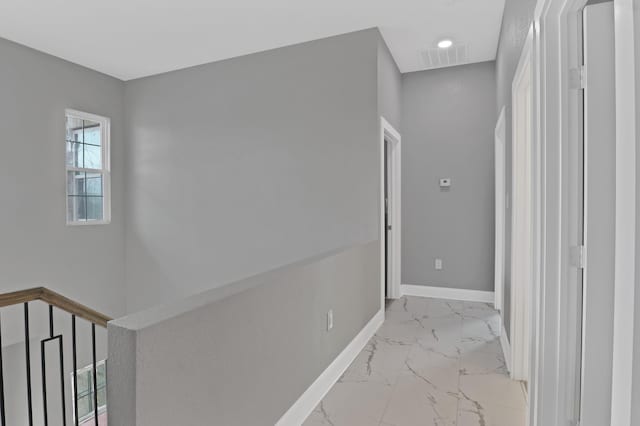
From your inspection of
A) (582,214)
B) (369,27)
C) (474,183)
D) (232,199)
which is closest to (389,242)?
(474,183)

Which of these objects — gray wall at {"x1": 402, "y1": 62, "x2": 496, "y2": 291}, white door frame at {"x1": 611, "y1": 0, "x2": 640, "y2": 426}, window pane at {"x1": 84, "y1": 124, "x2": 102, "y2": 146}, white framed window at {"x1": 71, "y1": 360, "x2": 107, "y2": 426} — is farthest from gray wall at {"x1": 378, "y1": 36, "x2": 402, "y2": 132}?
white framed window at {"x1": 71, "y1": 360, "x2": 107, "y2": 426}

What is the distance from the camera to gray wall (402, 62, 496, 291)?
442cm

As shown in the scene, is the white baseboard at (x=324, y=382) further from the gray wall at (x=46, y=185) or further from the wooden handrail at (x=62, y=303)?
the gray wall at (x=46, y=185)

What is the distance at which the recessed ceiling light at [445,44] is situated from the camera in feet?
12.3

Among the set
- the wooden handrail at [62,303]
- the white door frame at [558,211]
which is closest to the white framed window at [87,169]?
the wooden handrail at [62,303]

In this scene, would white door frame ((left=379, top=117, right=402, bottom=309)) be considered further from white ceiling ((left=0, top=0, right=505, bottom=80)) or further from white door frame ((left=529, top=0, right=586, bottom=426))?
white door frame ((left=529, top=0, right=586, bottom=426))

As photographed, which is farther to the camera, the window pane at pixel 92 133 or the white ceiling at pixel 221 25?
the window pane at pixel 92 133

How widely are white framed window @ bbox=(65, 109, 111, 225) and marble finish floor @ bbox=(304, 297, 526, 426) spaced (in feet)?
12.1

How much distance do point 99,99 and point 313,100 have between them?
279 cm

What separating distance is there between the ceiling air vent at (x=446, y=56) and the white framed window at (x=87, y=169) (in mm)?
3938

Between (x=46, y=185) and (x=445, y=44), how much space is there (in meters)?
4.43

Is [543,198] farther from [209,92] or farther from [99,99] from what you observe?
[99,99]

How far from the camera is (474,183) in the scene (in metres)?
4.46

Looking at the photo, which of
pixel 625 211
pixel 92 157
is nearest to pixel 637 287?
pixel 625 211
